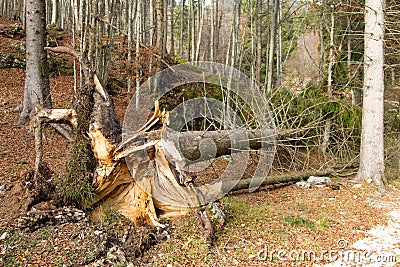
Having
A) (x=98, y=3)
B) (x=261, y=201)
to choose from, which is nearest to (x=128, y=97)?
(x=98, y=3)

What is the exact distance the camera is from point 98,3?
408 inches

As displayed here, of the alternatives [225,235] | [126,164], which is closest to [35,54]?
[126,164]

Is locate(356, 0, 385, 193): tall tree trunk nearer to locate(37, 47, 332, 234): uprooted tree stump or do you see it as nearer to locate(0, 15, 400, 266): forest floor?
locate(0, 15, 400, 266): forest floor

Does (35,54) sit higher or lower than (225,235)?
higher

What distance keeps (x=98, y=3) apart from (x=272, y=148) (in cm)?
727

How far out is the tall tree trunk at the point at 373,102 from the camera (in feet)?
23.3
